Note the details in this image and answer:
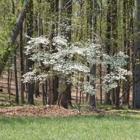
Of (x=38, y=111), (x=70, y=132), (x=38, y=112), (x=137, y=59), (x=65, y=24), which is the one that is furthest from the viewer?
(x=137, y=59)

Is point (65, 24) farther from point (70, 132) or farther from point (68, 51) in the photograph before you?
point (70, 132)

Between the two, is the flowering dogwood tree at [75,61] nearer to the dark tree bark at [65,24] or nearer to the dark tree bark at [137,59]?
the dark tree bark at [65,24]

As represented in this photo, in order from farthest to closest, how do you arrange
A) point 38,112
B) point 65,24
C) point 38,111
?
1. point 65,24
2. point 38,111
3. point 38,112

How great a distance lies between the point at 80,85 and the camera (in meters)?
16.0

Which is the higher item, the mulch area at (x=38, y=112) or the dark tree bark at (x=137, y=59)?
the dark tree bark at (x=137, y=59)

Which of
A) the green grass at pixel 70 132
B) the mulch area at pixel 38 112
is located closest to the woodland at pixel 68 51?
the mulch area at pixel 38 112

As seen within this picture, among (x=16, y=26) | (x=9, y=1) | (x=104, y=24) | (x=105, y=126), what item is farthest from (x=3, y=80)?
(x=105, y=126)

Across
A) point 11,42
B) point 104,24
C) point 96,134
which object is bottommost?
point 96,134

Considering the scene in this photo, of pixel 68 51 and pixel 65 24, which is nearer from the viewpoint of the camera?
pixel 68 51

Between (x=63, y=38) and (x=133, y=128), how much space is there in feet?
23.9

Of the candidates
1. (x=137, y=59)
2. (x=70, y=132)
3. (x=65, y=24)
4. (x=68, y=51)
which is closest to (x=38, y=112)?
(x=68, y=51)

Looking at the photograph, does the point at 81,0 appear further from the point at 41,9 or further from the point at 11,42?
the point at 11,42

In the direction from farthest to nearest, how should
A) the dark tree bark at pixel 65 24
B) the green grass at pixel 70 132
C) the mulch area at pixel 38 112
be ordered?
the dark tree bark at pixel 65 24 < the mulch area at pixel 38 112 < the green grass at pixel 70 132

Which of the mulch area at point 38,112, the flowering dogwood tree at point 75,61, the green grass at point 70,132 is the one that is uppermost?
the flowering dogwood tree at point 75,61
